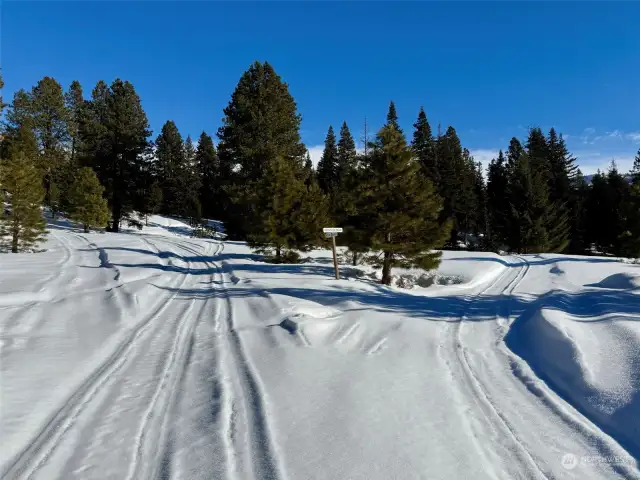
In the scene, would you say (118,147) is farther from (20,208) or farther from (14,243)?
(14,243)

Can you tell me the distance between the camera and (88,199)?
1358 inches

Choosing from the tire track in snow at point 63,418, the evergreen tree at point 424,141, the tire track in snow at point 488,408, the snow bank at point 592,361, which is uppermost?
the evergreen tree at point 424,141

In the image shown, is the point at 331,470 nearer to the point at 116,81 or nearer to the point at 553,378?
the point at 553,378

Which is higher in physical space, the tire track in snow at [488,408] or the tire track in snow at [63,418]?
the tire track in snow at [488,408]

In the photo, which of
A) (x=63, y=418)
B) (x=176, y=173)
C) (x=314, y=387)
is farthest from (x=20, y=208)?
(x=176, y=173)

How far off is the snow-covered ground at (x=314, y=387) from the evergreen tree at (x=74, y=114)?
44.1 meters

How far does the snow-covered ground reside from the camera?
3.56 metres

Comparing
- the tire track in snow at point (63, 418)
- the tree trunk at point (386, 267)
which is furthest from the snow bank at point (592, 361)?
the tree trunk at point (386, 267)

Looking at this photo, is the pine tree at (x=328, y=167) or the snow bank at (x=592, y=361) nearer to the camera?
the snow bank at (x=592, y=361)

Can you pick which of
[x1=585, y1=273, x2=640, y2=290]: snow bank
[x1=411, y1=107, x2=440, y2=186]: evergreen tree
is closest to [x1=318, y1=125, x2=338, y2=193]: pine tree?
[x1=411, y1=107, x2=440, y2=186]: evergreen tree

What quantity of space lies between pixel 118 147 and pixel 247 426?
40.8m

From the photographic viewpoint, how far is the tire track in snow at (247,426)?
3398 mm

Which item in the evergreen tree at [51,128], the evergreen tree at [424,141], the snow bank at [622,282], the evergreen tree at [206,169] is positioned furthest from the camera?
the evergreen tree at [206,169]

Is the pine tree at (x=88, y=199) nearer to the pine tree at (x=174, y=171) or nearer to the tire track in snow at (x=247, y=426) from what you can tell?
the pine tree at (x=174, y=171)
